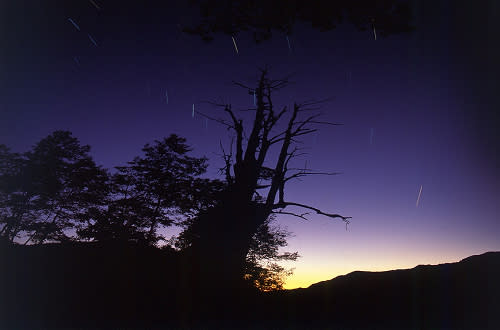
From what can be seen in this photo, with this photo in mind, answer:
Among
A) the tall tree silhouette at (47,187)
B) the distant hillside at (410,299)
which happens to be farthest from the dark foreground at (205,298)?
the tall tree silhouette at (47,187)

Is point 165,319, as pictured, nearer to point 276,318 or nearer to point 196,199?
point 276,318

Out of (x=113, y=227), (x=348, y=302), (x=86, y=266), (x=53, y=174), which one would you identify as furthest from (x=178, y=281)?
(x=53, y=174)

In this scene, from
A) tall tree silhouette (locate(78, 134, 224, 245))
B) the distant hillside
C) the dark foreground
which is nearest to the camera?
the distant hillside

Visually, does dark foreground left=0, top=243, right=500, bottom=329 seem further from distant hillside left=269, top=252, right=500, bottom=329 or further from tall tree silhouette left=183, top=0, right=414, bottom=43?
tall tree silhouette left=183, top=0, right=414, bottom=43

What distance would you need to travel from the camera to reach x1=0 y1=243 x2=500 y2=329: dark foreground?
6891 mm

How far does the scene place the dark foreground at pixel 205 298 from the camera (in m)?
6.89

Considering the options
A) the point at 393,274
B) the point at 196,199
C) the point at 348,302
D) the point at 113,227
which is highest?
the point at 196,199

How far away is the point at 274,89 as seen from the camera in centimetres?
1366

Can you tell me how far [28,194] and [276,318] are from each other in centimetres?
2882

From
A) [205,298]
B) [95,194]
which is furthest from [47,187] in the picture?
[205,298]

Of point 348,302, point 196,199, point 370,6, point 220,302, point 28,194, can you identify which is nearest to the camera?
point 370,6

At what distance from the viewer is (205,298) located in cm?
873

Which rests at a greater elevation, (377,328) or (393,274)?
(393,274)

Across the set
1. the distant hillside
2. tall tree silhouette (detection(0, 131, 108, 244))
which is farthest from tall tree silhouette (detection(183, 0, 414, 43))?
tall tree silhouette (detection(0, 131, 108, 244))
